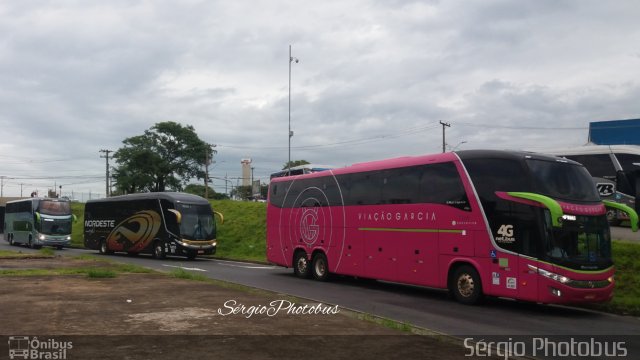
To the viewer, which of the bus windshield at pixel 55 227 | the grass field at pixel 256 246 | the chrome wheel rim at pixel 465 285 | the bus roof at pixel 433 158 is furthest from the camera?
the bus windshield at pixel 55 227

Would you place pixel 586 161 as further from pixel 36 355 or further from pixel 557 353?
pixel 36 355

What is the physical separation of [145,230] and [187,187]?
44.4 meters

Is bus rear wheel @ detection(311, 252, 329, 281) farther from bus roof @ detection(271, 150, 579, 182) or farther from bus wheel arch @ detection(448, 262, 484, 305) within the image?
bus wheel arch @ detection(448, 262, 484, 305)

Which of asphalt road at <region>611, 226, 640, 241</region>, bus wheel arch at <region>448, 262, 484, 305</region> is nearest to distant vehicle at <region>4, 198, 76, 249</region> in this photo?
bus wheel arch at <region>448, 262, 484, 305</region>

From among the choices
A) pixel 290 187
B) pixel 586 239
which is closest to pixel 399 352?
pixel 586 239

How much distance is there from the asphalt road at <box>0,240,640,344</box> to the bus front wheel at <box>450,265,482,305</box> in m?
0.24

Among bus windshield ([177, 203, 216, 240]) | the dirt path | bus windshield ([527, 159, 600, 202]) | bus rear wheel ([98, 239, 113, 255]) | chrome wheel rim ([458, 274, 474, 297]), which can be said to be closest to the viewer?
the dirt path

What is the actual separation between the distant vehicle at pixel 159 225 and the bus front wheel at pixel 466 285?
678 inches

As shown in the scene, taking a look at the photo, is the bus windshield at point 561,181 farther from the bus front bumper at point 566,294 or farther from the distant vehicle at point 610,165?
the distant vehicle at point 610,165

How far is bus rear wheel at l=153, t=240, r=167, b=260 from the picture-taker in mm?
29266

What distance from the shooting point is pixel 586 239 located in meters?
12.1

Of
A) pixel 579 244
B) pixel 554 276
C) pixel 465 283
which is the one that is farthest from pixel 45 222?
pixel 579 244

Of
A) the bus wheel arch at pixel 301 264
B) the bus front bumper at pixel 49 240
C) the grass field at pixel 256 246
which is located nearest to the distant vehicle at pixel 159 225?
the grass field at pixel 256 246

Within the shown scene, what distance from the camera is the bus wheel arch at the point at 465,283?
1310cm
